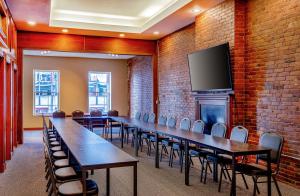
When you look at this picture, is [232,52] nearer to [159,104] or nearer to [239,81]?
[239,81]

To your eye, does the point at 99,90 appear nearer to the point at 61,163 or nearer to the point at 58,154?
the point at 58,154

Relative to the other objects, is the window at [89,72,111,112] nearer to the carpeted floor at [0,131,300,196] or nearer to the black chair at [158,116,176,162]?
the black chair at [158,116,176,162]

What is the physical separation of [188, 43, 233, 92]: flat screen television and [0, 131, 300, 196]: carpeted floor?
5.73ft

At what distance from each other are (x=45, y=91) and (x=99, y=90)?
235 cm

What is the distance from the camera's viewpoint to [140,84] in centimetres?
1177

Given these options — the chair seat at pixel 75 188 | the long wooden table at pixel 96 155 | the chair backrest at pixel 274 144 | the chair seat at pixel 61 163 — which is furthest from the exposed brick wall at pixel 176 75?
the chair seat at pixel 75 188

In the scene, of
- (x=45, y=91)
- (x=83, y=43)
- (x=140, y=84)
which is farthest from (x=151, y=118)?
(x=45, y=91)

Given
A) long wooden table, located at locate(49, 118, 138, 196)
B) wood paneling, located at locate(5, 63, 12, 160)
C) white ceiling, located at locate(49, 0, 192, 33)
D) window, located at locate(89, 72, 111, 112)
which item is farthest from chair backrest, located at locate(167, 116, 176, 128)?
window, located at locate(89, 72, 111, 112)

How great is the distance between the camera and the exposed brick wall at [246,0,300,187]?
4.57 m

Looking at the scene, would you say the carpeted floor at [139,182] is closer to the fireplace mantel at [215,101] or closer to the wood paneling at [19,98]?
the fireplace mantel at [215,101]

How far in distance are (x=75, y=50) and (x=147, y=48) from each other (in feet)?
7.82

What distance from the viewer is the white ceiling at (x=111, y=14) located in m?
7.13

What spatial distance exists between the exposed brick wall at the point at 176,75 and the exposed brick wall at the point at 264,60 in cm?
90

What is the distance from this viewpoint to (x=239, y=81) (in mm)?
5672
